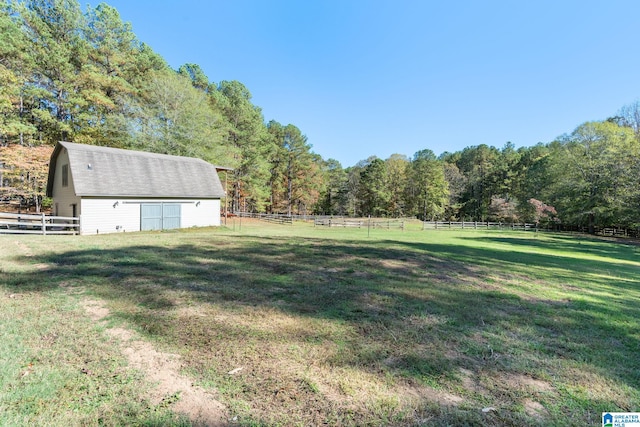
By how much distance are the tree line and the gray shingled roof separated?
651 cm

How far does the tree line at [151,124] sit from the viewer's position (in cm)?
2117

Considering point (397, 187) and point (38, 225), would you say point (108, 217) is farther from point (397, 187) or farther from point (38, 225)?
point (397, 187)

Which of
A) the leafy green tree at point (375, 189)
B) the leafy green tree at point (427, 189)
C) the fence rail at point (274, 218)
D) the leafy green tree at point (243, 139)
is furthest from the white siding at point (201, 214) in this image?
the leafy green tree at point (427, 189)

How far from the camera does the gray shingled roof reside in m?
15.2

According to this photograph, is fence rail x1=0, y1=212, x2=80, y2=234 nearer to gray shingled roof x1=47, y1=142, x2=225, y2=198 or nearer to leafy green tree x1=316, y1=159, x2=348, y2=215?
gray shingled roof x1=47, y1=142, x2=225, y2=198

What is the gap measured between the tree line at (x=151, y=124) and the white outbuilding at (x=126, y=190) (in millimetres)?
6522

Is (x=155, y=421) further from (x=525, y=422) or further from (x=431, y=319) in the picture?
(x=431, y=319)

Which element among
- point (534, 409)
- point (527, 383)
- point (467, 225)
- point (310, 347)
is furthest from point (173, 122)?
point (467, 225)

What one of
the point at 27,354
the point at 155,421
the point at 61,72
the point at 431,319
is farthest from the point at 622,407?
the point at 61,72

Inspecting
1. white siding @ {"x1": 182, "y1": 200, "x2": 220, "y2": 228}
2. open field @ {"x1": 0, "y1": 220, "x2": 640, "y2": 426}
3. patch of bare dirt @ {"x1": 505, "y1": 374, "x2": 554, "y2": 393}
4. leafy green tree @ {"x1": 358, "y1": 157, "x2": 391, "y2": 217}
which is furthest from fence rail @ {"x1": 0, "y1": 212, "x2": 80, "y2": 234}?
leafy green tree @ {"x1": 358, "y1": 157, "x2": 391, "y2": 217}

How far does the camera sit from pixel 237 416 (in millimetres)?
2189

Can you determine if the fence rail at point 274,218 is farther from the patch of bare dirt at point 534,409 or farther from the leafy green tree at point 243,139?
the patch of bare dirt at point 534,409

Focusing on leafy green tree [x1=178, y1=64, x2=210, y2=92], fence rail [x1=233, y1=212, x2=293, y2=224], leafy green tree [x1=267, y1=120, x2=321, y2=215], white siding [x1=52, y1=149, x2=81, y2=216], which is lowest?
fence rail [x1=233, y1=212, x2=293, y2=224]

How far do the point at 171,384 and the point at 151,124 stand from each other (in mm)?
27835
